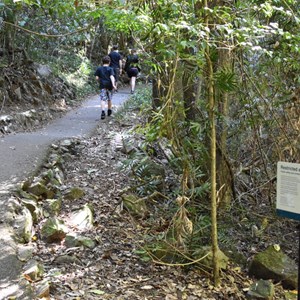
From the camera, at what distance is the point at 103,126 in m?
10.5

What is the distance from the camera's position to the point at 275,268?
15.2 feet

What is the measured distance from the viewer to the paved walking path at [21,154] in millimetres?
3893

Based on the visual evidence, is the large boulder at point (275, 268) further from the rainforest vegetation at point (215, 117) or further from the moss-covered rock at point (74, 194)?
the moss-covered rock at point (74, 194)

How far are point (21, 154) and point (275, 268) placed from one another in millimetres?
4583

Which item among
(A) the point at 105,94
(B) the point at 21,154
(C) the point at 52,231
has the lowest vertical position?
(C) the point at 52,231

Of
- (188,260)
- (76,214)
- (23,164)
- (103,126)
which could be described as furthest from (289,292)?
(103,126)

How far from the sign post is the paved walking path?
7.83 feet

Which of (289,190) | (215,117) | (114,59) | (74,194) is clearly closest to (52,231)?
(74,194)

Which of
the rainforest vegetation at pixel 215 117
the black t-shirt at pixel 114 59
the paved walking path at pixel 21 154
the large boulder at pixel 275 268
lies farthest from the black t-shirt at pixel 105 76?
the large boulder at pixel 275 268

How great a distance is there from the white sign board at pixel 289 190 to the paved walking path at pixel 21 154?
7.83 ft

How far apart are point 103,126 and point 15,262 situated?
6720 millimetres

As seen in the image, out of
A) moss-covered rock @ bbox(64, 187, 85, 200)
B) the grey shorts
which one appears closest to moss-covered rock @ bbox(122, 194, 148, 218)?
moss-covered rock @ bbox(64, 187, 85, 200)

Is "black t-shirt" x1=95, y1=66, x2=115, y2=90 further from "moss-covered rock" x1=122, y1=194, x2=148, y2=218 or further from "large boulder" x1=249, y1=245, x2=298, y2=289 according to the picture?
"large boulder" x1=249, y1=245, x2=298, y2=289

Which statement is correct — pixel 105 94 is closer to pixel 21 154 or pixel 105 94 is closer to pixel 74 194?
pixel 21 154
